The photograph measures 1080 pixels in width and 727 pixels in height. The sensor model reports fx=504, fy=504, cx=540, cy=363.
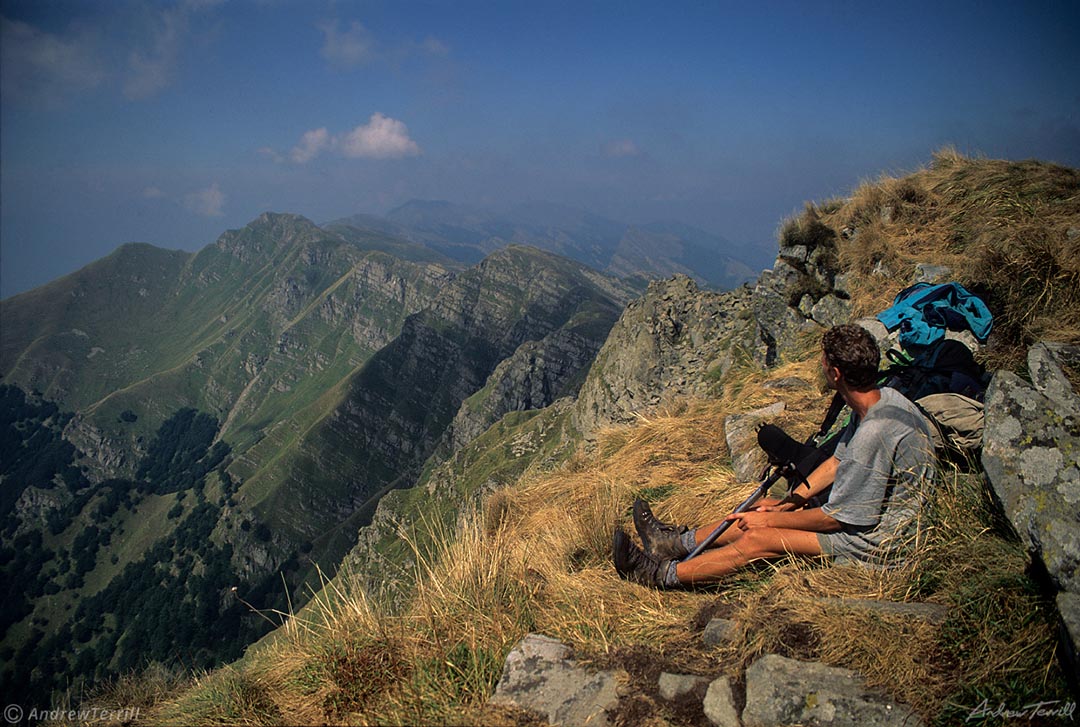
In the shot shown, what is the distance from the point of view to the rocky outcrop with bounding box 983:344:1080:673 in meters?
3.31

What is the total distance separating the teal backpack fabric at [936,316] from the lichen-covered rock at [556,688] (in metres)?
5.39

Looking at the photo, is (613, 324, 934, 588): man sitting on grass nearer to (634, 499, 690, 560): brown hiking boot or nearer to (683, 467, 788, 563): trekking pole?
(683, 467, 788, 563): trekking pole

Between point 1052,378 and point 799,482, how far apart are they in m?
2.16

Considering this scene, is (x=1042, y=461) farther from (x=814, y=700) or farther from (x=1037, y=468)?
(x=814, y=700)

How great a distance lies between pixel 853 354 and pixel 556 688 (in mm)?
3696

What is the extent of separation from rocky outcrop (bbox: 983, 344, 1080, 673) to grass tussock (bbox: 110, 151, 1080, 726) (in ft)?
0.70

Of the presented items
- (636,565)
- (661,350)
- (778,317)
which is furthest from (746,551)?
(661,350)

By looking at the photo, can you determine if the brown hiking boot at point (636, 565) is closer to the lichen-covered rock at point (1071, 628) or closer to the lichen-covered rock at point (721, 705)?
the lichen-covered rock at point (721, 705)

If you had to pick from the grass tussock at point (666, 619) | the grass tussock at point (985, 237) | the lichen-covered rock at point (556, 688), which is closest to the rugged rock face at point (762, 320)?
the grass tussock at point (985, 237)

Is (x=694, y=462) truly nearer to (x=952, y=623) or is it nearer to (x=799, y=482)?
(x=799, y=482)

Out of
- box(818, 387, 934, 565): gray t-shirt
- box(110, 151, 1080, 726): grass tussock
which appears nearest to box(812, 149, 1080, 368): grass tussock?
box(110, 151, 1080, 726): grass tussock

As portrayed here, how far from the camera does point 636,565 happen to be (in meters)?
5.11

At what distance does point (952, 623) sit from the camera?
3344 mm

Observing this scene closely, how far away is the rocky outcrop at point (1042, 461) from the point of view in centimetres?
331
